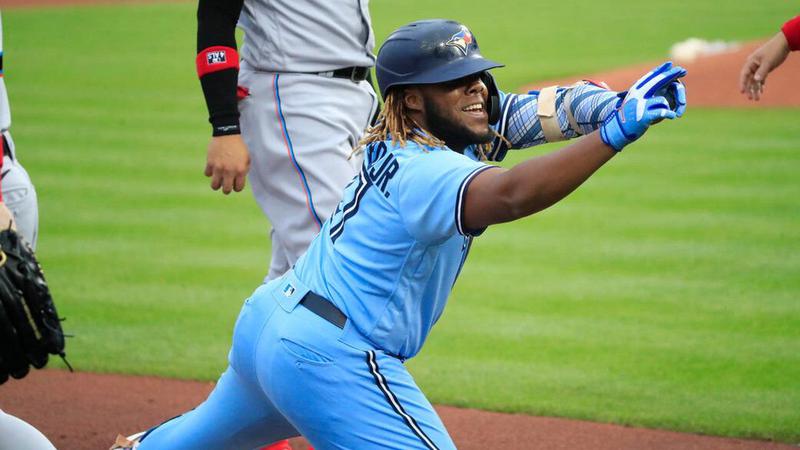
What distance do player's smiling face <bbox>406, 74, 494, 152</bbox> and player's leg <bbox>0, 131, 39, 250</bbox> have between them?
68.4 inches

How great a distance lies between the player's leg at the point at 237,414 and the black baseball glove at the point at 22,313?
0.43 meters

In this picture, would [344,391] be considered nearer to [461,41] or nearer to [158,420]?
[461,41]

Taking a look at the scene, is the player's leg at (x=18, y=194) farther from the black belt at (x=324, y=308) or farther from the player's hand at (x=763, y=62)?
the player's hand at (x=763, y=62)

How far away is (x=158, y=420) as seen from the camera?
4.91 m

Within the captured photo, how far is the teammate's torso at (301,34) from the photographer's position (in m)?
4.09

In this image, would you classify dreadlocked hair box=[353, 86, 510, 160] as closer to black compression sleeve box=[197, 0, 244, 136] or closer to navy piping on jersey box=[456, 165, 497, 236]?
navy piping on jersey box=[456, 165, 497, 236]

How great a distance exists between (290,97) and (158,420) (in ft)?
5.25

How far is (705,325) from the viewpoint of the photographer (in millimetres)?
6324

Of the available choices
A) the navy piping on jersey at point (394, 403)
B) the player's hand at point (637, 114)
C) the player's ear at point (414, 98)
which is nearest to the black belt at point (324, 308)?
the navy piping on jersey at point (394, 403)

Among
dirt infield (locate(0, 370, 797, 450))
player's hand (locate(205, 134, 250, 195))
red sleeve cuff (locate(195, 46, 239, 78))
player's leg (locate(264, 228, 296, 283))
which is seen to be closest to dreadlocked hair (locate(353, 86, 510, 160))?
player's hand (locate(205, 134, 250, 195))

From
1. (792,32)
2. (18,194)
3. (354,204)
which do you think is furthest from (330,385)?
(792,32)

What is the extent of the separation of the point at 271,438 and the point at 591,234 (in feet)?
17.0

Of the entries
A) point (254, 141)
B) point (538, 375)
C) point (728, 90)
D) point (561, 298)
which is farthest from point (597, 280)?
point (728, 90)

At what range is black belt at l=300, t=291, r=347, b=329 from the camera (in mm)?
3064
